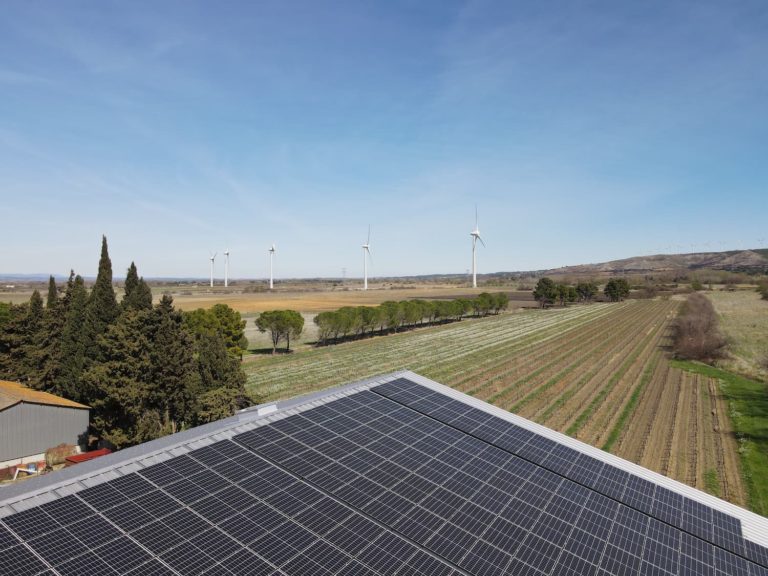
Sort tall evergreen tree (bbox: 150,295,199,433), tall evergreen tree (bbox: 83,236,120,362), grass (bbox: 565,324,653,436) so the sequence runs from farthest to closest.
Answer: tall evergreen tree (bbox: 83,236,120,362)
grass (bbox: 565,324,653,436)
tall evergreen tree (bbox: 150,295,199,433)

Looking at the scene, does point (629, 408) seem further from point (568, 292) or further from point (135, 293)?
point (568, 292)

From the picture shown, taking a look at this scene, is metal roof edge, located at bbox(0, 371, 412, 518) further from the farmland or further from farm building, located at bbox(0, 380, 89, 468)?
farm building, located at bbox(0, 380, 89, 468)

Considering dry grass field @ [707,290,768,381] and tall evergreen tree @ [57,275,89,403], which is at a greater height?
tall evergreen tree @ [57,275,89,403]

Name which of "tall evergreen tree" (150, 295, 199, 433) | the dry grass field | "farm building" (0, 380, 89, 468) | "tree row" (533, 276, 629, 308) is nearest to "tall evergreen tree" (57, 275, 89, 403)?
"farm building" (0, 380, 89, 468)

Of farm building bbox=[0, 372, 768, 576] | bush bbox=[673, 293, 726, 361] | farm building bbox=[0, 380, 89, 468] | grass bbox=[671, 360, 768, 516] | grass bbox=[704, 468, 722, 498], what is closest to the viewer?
farm building bbox=[0, 372, 768, 576]

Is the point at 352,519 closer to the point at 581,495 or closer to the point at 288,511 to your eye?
the point at 288,511

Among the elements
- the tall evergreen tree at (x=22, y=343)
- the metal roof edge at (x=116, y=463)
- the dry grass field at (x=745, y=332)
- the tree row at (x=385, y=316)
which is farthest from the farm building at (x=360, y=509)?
the tree row at (x=385, y=316)

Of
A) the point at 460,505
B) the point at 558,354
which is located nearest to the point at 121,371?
the point at 460,505

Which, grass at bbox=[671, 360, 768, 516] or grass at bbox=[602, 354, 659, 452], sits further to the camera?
grass at bbox=[602, 354, 659, 452]
